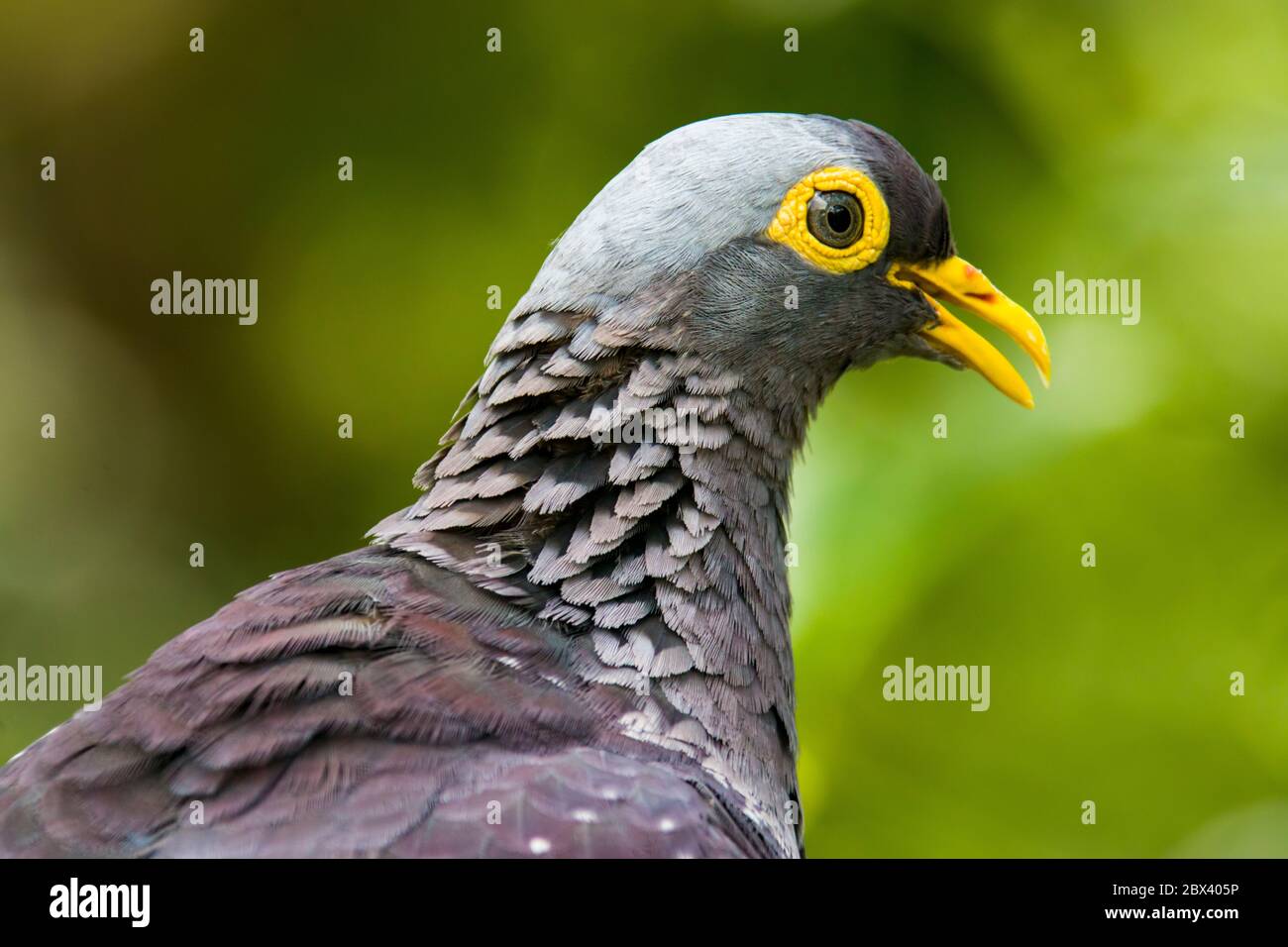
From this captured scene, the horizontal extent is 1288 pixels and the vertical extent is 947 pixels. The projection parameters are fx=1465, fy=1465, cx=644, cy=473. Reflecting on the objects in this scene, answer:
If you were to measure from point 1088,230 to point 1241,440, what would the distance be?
1.02 m

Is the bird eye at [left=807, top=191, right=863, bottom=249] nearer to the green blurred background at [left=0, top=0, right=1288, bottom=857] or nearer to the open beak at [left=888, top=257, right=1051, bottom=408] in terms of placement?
the open beak at [left=888, top=257, right=1051, bottom=408]

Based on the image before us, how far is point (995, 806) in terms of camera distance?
5348mm

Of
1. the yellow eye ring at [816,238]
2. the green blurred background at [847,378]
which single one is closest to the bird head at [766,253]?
the yellow eye ring at [816,238]

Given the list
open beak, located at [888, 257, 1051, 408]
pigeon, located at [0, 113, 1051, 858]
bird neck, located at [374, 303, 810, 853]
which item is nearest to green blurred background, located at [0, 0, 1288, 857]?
open beak, located at [888, 257, 1051, 408]

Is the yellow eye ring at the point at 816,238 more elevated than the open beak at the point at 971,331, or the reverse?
the yellow eye ring at the point at 816,238

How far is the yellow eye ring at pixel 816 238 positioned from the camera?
3861mm

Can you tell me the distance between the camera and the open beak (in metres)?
4.20

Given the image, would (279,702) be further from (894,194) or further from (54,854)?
(894,194)

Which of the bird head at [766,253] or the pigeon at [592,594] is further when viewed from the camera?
the bird head at [766,253]

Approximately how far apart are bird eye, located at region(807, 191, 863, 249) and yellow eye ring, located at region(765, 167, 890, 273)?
12mm

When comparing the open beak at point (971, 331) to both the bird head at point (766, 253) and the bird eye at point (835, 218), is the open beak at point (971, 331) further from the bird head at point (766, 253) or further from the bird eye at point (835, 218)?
the bird eye at point (835, 218)

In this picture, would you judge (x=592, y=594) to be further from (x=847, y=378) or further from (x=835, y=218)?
(x=847, y=378)

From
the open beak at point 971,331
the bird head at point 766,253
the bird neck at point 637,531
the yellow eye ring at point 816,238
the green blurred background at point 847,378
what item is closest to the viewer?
the bird neck at point 637,531

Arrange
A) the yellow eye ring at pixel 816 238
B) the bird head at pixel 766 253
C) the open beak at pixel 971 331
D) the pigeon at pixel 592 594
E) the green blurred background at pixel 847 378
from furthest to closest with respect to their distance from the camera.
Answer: the green blurred background at pixel 847 378, the open beak at pixel 971 331, the yellow eye ring at pixel 816 238, the bird head at pixel 766 253, the pigeon at pixel 592 594
